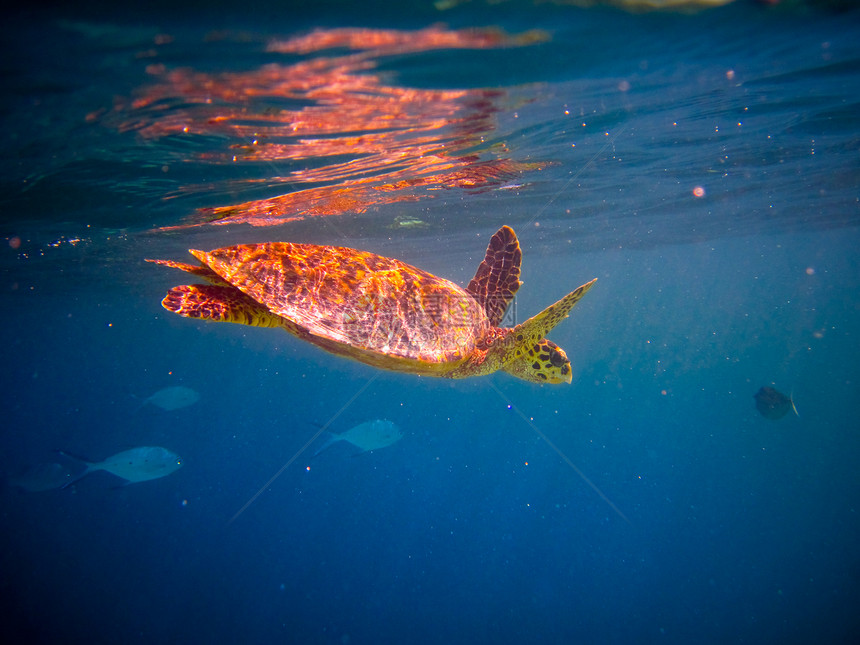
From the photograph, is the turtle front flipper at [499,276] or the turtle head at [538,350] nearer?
the turtle head at [538,350]

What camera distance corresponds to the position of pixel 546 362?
6516 mm

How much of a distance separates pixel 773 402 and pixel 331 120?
1489 cm

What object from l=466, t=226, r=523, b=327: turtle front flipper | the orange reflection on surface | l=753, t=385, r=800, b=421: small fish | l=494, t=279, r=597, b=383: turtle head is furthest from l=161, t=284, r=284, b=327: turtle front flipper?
l=753, t=385, r=800, b=421: small fish

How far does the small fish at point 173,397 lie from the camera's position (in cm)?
1458

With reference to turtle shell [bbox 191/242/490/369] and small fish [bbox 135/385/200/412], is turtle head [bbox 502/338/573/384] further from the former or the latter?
small fish [bbox 135/385/200/412]

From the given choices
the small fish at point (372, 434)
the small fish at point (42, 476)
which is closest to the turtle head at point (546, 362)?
the small fish at point (372, 434)

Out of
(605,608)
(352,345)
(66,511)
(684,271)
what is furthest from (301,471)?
(684,271)

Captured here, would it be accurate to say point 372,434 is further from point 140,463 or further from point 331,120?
point 331,120

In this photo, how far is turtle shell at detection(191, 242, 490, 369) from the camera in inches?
191

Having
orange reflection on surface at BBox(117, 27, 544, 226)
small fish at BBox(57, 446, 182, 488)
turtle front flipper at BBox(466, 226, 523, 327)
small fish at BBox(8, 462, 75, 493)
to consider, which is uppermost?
orange reflection on surface at BBox(117, 27, 544, 226)

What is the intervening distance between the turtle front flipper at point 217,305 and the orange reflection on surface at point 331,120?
2922mm

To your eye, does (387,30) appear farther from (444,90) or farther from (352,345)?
(352,345)

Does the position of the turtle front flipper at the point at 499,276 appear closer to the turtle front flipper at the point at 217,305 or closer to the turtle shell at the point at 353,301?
the turtle shell at the point at 353,301

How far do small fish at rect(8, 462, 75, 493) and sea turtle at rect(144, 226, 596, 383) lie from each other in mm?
11102
